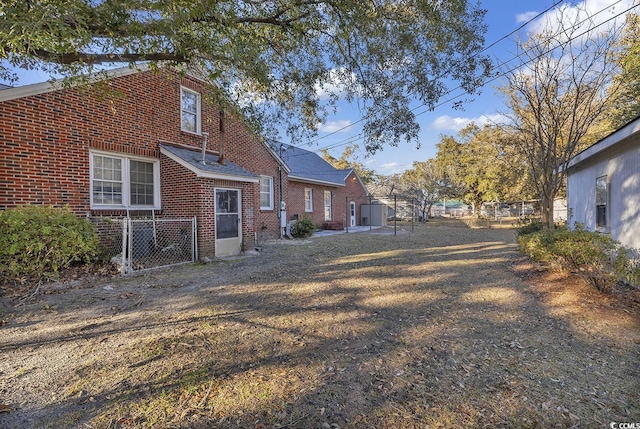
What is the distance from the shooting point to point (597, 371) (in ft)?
9.75

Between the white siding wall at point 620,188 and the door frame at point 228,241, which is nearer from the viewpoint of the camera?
the white siding wall at point 620,188

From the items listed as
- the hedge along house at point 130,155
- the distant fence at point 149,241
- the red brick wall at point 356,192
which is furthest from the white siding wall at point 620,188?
the red brick wall at point 356,192

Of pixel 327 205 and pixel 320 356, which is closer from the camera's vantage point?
pixel 320 356

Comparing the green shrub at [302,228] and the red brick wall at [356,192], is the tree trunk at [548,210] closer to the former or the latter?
the green shrub at [302,228]

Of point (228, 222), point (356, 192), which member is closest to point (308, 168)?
point (356, 192)

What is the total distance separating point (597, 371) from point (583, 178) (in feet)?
27.8

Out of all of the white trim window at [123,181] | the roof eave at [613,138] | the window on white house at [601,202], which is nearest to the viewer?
the roof eave at [613,138]

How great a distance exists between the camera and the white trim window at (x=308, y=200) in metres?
18.2

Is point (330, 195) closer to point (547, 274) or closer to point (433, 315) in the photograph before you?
point (547, 274)

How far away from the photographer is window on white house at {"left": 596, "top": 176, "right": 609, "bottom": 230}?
7.61 meters

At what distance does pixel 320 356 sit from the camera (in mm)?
3264

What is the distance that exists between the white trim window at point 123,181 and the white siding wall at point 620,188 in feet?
36.8

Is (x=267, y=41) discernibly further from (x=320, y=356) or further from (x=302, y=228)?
(x=302, y=228)

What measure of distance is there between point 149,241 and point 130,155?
2414 mm
